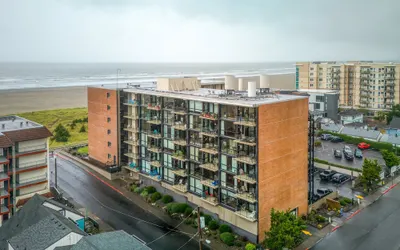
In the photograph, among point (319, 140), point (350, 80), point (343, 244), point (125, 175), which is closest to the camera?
point (343, 244)

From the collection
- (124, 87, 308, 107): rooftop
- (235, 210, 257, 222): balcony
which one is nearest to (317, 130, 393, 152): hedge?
(124, 87, 308, 107): rooftop

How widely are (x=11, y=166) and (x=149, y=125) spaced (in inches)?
624

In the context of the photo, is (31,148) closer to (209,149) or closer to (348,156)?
(209,149)

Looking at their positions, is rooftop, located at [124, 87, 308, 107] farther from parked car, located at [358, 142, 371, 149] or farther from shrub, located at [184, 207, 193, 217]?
parked car, located at [358, 142, 371, 149]

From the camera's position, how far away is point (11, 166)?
116 ft

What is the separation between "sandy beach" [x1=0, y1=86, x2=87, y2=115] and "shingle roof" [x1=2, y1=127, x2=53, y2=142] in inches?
2692

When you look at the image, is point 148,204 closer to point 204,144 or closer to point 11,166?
point 204,144

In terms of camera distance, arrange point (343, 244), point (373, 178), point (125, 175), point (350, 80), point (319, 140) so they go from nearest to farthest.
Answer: point (343, 244), point (373, 178), point (125, 175), point (319, 140), point (350, 80)

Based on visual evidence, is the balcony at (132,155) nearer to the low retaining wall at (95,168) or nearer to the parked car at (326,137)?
the low retaining wall at (95,168)

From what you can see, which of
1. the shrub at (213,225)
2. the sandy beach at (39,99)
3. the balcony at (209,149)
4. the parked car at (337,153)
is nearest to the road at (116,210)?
the shrub at (213,225)

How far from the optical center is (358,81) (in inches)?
4013

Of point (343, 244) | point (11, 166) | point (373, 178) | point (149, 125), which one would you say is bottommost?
point (343, 244)

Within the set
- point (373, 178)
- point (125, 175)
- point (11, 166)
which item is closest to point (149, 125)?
point (125, 175)

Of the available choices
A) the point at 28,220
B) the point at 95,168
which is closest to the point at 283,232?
the point at 28,220
